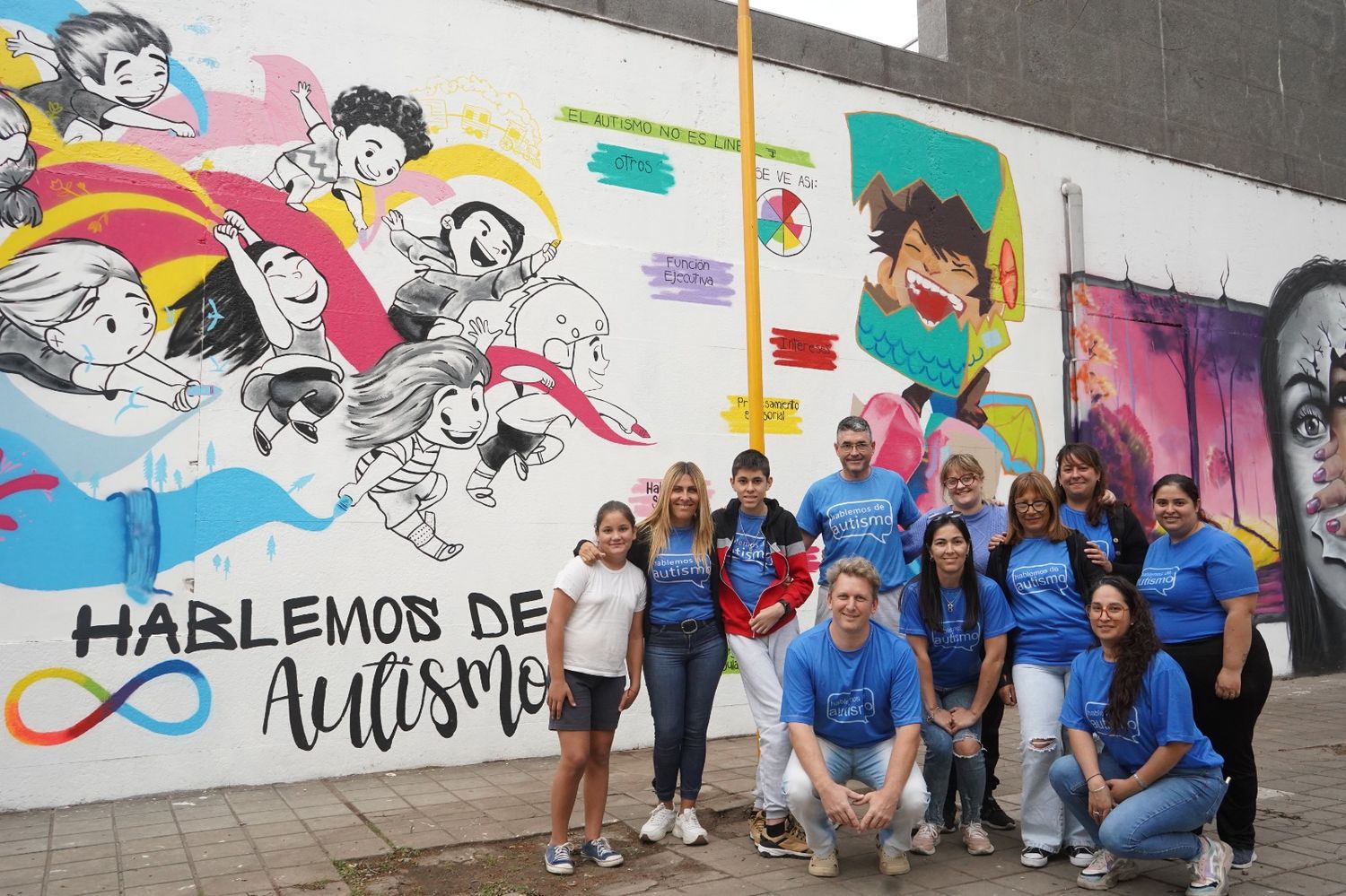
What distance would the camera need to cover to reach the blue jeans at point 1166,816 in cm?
416

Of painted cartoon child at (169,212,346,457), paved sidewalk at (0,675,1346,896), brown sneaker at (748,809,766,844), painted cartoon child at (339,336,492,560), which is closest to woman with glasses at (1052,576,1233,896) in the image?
paved sidewalk at (0,675,1346,896)

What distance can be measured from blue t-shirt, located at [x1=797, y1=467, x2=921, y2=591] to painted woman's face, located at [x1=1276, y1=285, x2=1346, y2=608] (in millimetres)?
7511

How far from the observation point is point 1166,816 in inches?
164

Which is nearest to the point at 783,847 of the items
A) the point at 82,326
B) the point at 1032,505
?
the point at 1032,505

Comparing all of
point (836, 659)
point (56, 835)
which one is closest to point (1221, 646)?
point (836, 659)

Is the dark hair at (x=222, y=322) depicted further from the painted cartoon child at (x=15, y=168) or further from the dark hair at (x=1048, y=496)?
the dark hair at (x=1048, y=496)

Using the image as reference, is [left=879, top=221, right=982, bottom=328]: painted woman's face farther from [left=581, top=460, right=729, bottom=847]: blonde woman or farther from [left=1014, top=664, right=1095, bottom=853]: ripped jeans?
[left=1014, top=664, right=1095, bottom=853]: ripped jeans

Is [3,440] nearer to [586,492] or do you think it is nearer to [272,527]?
[272,527]

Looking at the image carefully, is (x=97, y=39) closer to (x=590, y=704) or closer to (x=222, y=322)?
(x=222, y=322)

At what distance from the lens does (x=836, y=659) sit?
14.8 feet

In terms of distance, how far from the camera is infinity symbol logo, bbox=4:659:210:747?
5.57m

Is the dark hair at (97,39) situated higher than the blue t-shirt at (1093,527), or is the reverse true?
the dark hair at (97,39)

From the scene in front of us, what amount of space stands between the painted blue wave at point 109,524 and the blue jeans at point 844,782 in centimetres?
350

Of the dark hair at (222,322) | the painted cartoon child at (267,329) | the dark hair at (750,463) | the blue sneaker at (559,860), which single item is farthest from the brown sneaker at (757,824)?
the dark hair at (222,322)
